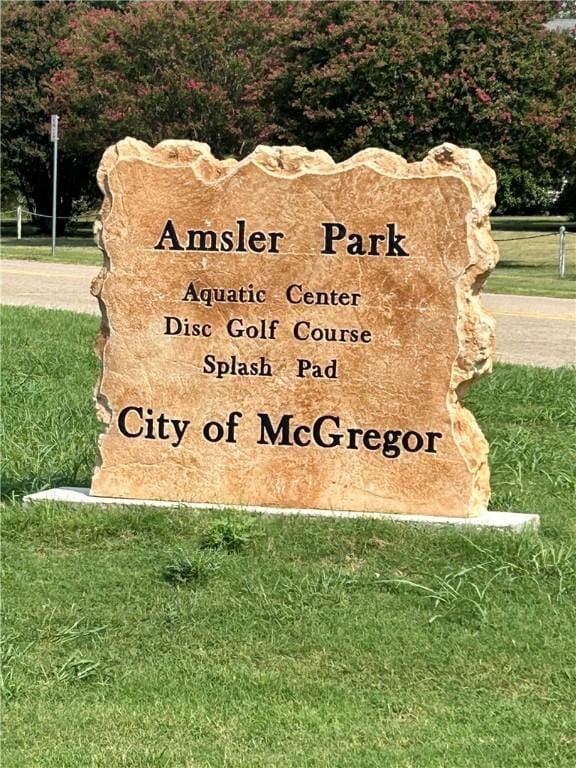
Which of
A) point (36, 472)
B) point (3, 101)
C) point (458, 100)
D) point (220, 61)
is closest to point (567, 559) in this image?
point (36, 472)

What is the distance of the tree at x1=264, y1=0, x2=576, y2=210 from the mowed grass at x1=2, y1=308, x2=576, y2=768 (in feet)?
59.9

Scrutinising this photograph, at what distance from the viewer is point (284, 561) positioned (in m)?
5.24

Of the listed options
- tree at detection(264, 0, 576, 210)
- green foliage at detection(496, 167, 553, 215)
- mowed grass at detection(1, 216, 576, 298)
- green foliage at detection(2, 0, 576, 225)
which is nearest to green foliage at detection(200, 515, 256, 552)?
mowed grass at detection(1, 216, 576, 298)

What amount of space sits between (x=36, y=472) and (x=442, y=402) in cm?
232

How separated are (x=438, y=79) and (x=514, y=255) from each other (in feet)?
21.4

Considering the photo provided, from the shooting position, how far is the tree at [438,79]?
23625mm

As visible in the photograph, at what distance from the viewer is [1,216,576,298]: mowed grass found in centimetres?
1961

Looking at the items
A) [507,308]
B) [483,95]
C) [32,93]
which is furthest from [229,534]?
[32,93]

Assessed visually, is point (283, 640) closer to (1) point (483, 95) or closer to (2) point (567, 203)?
(1) point (483, 95)

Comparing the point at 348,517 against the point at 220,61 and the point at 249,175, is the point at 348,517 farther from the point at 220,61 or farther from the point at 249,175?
the point at 220,61

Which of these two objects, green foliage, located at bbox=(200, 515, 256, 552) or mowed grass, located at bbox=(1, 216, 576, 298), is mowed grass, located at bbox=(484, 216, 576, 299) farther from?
green foliage, located at bbox=(200, 515, 256, 552)

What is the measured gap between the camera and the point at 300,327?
5758 mm

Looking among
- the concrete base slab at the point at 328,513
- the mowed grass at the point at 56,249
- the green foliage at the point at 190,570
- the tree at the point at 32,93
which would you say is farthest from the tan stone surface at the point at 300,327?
the tree at the point at 32,93

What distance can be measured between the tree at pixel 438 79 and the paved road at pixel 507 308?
622 centimetres
